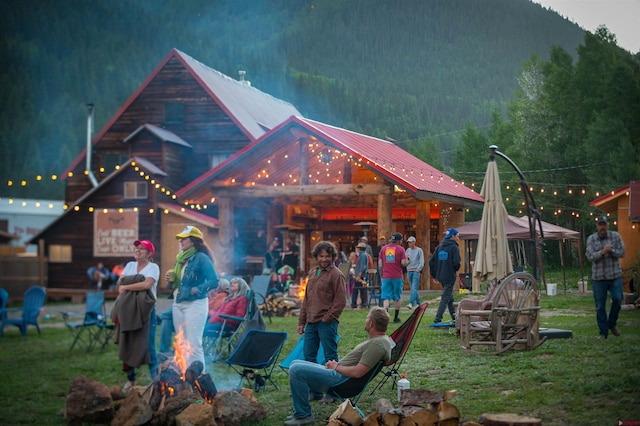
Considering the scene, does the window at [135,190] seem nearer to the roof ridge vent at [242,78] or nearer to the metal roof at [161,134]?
the metal roof at [161,134]

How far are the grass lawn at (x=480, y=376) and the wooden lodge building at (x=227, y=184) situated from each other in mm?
4176

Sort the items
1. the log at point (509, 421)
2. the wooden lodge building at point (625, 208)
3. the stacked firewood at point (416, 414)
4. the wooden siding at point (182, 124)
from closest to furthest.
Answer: the log at point (509, 421) → the stacked firewood at point (416, 414) → the wooden lodge building at point (625, 208) → the wooden siding at point (182, 124)

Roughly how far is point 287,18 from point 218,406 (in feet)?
33.2

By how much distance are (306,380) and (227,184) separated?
11.2 metres

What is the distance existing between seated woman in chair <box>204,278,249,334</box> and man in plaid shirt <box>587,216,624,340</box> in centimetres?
411

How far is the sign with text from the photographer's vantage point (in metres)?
21.6

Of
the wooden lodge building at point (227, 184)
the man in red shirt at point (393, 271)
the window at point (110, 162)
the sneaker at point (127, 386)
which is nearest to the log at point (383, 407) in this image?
the sneaker at point (127, 386)

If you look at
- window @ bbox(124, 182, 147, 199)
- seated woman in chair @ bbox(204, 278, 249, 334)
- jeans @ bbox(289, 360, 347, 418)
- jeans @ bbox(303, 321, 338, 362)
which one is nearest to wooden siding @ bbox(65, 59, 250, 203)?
window @ bbox(124, 182, 147, 199)

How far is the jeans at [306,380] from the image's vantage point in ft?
19.1

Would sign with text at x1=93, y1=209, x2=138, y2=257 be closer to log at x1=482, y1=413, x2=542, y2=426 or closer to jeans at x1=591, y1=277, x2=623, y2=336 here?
jeans at x1=591, y1=277, x2=623, y2=336

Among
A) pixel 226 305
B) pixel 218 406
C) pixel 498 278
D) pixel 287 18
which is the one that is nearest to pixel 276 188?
pixel 287 18

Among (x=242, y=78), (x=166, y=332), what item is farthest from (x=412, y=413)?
(x=242, y=78)

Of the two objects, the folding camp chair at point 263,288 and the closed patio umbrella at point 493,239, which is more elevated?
the closed patio umbrella at point 493,239

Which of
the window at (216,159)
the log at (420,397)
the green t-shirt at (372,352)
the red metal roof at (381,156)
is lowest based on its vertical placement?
the log at (420,397)
